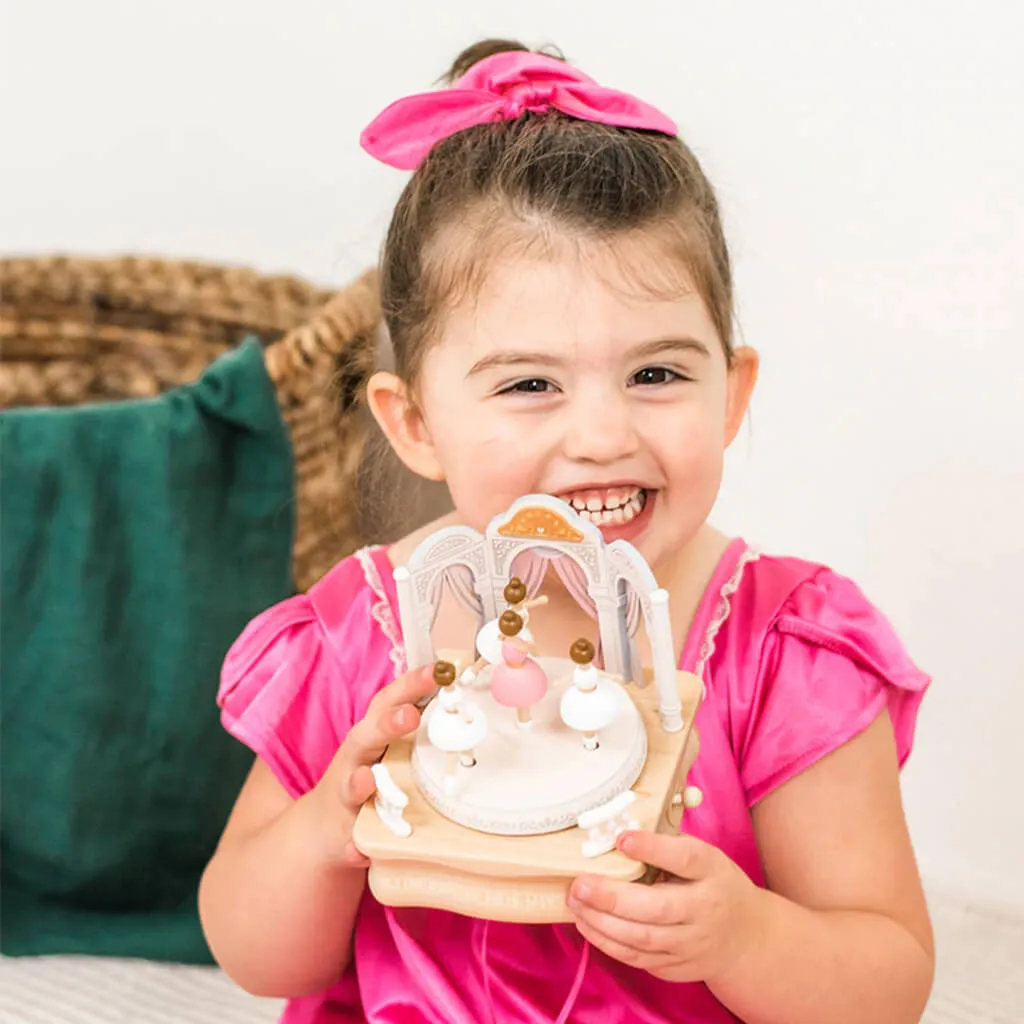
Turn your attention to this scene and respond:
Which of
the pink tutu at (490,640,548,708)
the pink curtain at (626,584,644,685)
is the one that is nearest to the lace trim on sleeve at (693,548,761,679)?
the pink curtain at (626,584,644,685)

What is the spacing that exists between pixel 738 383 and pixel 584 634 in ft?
0.62

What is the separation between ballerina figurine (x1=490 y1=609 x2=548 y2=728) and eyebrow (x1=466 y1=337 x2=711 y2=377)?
16 cm

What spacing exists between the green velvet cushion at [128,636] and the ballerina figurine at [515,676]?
0.61m

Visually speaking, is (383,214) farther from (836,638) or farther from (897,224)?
(836,638)

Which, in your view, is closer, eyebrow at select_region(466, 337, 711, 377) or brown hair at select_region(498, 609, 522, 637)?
brown hair at select_region(498, 609, 522, 637)

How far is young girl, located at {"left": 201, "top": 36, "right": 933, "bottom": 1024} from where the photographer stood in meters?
0.75

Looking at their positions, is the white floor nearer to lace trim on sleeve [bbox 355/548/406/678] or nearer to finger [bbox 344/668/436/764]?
lace trim on sleeve [bbox 355/548/406/678]

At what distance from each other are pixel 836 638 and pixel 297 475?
63 centimetres

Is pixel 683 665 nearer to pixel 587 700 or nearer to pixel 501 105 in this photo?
pixel 587 700

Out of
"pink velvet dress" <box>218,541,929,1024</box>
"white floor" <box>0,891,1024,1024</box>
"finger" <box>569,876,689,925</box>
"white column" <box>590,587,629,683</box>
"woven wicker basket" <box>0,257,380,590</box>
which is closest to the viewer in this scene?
"finger" <box>569,876,689,925</box>

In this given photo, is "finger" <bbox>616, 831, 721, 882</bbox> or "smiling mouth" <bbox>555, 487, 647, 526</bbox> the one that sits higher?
"smiling mouth" <bbox>555, 487, 647, 526</bbox>

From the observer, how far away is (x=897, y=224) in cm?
121

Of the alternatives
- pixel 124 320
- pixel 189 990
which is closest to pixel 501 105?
pixel 189 990

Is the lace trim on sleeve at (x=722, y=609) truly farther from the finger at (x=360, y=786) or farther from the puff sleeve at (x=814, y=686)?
the finger at (x=360, y=786)
